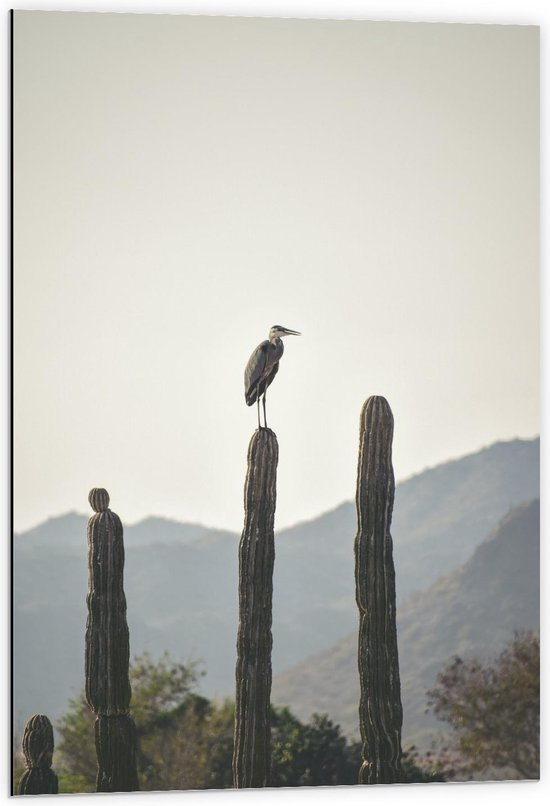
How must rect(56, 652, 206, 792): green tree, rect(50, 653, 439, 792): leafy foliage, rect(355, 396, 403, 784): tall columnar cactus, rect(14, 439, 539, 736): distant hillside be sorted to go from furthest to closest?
1. rect(14, 439, 539, 736): distant hillside
2. rect(56, 652, 206, 792): green tree
3. rect(50, 653, 439, 792): leafy foliage
4. rect(355, 396, 403, 784): tall columnar cactus

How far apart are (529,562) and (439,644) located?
278 cm

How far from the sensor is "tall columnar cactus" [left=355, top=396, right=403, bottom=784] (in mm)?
5809

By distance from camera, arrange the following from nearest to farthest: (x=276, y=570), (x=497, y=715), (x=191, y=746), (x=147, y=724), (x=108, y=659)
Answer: (x=108, y=659)
(x=497, y=715)
(x=191, y=746)
(x=147, y=724)
(x=276, y=570)

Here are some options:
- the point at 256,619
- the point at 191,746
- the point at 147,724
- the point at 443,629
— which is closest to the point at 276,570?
the point at 443,629

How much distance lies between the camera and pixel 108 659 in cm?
600

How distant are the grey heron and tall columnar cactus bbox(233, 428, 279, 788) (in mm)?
297

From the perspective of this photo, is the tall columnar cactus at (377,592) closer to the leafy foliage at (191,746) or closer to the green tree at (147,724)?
the leafy foliage at (191,746)

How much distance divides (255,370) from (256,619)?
1.08 m

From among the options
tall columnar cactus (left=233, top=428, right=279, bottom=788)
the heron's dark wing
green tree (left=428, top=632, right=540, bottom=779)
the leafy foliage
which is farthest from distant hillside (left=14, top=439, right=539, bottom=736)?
tall columnar cactus (left=233, top=428, right=279, bottom=788)

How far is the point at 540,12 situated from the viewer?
653 cm

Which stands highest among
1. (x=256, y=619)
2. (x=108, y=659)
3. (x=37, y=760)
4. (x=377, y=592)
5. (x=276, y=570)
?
(x=276, y=570)

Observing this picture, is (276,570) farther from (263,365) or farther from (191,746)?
(263,365)

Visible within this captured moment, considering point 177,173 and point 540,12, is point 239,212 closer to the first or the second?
point 177,173

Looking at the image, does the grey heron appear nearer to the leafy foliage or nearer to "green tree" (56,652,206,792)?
the leafy foliage
